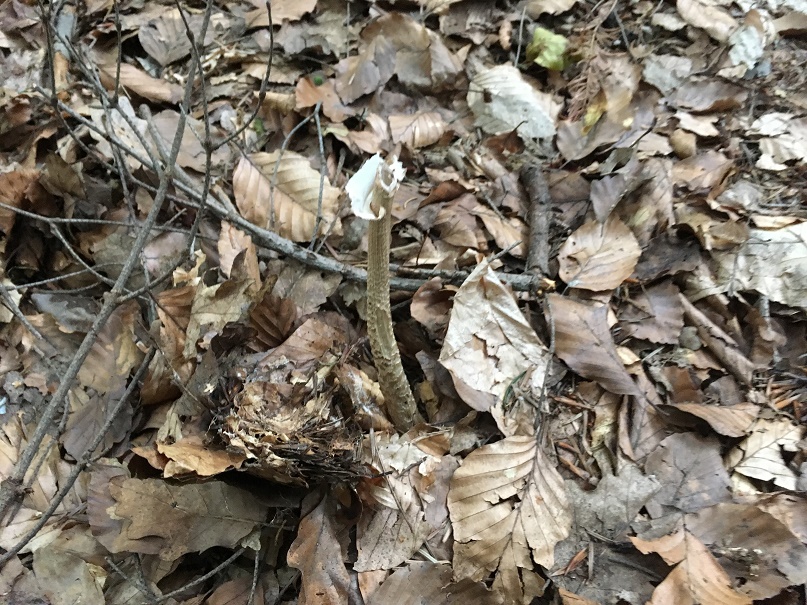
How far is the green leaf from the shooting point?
2535mm

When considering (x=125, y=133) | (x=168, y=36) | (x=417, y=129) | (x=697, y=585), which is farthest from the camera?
(x=168, y=36)

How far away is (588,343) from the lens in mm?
1807

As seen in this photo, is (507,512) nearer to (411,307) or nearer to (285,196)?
(411,307)

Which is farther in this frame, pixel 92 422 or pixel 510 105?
pixel 510 105

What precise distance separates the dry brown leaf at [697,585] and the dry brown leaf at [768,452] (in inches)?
14.0

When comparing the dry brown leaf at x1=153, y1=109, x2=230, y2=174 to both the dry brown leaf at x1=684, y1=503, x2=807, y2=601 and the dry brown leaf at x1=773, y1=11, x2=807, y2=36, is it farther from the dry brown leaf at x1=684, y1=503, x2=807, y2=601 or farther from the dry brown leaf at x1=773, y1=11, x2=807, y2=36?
the dry brown leaf at x1=773, y1=11, x2=807, y2=36

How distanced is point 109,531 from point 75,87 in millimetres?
2068

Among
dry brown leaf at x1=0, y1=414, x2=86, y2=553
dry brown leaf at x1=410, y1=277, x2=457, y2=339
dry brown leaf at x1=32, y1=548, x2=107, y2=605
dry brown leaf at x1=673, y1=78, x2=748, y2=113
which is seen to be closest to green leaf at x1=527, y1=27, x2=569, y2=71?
dry brown leaf at x1=673, y1=78, x2=748, y2=113

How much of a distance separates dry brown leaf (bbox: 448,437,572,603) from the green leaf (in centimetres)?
188

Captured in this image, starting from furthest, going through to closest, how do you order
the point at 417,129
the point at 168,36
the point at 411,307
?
the point at 168,36 < the point at 417,129 < the point at 411,307

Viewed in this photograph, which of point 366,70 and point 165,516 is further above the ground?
point 366,70

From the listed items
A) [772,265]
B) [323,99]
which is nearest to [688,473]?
[772,265]

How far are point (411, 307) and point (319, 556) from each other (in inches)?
33.4

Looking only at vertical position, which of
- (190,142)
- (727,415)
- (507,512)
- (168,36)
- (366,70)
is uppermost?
(168,36)
